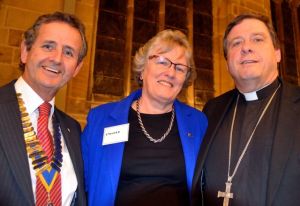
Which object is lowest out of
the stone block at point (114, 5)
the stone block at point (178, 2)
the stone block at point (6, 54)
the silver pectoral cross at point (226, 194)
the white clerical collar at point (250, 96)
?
the silver pectoral cross at point (226, 194)

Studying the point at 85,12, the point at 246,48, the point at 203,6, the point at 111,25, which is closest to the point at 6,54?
the point at 85,12

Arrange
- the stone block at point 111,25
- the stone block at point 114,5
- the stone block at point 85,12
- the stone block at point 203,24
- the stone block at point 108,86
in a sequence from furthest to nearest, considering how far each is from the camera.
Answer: the stone block at point 203,24
the stone block at point 114,5
the stone block at point 111,25
the stone block at point 108,86
the stone block at point 85,12

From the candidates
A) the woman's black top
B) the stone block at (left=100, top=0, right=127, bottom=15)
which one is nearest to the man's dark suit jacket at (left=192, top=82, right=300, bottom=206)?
the woman's black top

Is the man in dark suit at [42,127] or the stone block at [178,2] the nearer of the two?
the man in dark suit at [42,127]

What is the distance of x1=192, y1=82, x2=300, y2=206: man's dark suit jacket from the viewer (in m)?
1.55

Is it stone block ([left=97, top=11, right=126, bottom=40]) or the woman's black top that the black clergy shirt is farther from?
stone block ([left=97, top=11, right=126, bottom=40])

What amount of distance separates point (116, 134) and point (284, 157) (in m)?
0.98

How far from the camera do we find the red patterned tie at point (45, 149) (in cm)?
148

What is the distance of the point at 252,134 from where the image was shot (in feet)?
6.32

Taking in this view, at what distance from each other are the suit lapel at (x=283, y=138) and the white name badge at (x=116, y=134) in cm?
87

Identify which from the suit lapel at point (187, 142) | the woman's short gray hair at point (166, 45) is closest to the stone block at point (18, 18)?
the woman's short gray hair at point (166, 45)

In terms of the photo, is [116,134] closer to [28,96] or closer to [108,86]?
[28,96]

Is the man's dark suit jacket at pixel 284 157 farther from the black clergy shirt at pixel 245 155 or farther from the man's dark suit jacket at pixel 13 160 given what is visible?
the man's dark suit jacket at pixel 13 160

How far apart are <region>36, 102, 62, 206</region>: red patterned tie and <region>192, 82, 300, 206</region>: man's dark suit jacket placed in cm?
79
